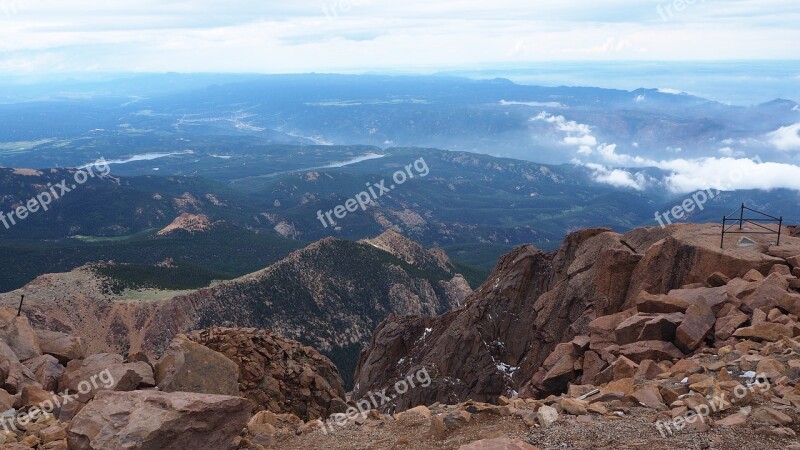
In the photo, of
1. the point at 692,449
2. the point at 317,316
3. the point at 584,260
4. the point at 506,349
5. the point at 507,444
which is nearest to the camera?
the point at 507,444

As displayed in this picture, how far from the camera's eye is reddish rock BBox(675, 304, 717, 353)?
78.7ft

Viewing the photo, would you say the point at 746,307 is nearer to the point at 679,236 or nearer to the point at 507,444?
the point at 679,236

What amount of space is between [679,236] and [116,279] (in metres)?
83.9

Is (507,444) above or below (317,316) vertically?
above

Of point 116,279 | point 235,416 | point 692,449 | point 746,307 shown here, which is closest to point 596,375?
point 746,307

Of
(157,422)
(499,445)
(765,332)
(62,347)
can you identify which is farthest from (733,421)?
(62,347)

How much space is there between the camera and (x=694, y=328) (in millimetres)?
24328

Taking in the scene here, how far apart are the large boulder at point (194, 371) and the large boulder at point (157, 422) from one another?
13.2ft

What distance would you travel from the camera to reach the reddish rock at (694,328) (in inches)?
945

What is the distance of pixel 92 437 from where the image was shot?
16.8 m

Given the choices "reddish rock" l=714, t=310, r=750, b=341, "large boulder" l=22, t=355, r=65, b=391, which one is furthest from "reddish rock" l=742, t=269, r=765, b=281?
"large boulder" l=22, t=355, r=65, b=391

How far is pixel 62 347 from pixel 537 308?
3003 cm

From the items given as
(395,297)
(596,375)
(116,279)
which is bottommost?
(395,297)

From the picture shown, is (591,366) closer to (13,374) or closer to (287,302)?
(13,374)
